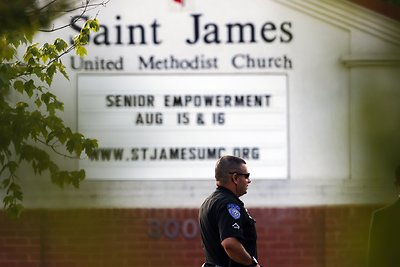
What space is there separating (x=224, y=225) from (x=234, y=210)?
101mm

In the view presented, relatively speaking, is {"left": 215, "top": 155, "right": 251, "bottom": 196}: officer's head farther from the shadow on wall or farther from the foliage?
the shadow on wall

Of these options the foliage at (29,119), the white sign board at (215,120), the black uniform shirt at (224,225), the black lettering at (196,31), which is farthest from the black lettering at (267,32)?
the foliage at (29,119)

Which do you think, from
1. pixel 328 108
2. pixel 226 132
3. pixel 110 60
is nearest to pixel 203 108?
pixel 226 132

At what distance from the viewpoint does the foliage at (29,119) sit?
120 cm

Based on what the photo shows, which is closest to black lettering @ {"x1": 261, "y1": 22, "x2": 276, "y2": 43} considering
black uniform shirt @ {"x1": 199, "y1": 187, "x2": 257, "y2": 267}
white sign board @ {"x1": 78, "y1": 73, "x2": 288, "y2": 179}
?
white sign board @ {"x1": 78, "y1": 73, "x2": 288, "y2": 179}

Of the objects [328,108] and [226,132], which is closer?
[328,108]

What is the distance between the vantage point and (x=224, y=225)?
467cm

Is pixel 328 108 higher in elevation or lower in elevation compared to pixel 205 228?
higher

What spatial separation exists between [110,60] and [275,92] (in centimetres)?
142

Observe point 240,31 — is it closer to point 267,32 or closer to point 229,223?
point 267,32

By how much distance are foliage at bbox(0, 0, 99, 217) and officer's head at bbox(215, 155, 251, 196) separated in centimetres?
112

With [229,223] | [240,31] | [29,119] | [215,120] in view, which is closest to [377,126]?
[29,119]

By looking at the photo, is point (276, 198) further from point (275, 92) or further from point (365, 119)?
point (365, 119)

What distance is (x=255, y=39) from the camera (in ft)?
28.0
